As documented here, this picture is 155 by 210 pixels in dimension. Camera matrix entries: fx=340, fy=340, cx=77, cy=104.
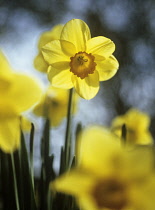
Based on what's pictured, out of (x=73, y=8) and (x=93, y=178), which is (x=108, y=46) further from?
(x=73, y=8)

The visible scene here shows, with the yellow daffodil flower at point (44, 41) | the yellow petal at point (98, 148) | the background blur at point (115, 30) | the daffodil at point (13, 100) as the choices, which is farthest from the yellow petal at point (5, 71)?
the background blur at point (115, 30)

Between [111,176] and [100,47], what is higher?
[100,47]

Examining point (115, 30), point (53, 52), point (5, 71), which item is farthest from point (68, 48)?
point (115, 30)

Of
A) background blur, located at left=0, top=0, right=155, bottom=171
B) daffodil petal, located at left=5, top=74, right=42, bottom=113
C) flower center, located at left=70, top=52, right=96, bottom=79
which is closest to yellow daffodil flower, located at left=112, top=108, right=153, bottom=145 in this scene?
flower center, located at left=70, top=52, right=96, bottom=79

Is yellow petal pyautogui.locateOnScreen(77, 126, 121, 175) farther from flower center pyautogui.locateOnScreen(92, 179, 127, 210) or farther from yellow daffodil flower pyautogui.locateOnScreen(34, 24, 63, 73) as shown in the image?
yellow daffodil flower pyautogui.locateOnScreen(34, 24, 63, 73)

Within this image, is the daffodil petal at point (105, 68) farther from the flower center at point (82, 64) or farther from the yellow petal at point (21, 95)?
the yellow petal at point (21, 95)

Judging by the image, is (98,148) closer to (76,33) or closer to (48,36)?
(76,33)
